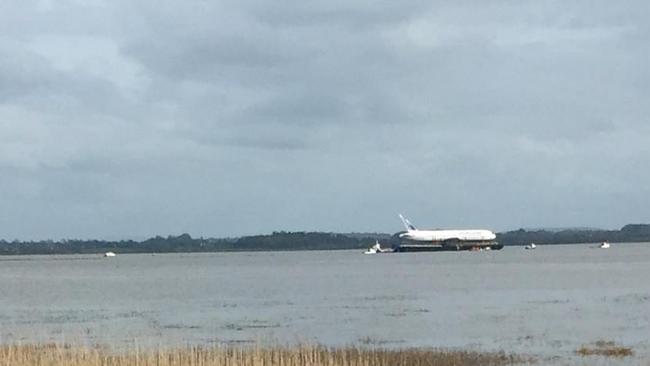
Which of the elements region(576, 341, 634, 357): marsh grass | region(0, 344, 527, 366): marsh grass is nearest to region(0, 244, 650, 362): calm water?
region(576, 341, 634, 357): marsh grass

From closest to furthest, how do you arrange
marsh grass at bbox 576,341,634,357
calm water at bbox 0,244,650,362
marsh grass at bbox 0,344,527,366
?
marsh grass at bbox 0,344,527,366, marsh grass at bbox 576,341,634,357, calm water at bbox 0,244,650,362

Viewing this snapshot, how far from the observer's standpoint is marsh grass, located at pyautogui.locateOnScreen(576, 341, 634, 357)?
3506 centimetres

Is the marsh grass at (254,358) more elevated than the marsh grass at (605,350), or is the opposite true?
the marsh grass at (254,358)

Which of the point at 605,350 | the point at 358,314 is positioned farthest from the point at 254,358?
the point at 358,314

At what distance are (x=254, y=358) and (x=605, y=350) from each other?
13.7 m

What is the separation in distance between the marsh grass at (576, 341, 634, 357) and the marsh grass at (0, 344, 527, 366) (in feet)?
9.28

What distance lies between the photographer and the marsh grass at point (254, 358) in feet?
87.6

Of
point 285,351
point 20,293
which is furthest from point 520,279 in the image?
point 285,351

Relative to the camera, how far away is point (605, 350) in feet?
118

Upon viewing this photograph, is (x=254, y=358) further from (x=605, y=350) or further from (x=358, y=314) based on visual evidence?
(x=358, y=314)

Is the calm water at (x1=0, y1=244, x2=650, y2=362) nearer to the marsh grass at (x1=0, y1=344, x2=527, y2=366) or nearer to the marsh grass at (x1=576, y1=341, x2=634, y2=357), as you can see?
the marsh grass at (x1=576, y1=341, x2=634, y2=357)

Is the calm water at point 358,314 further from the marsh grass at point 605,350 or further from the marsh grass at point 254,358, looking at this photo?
the marsh grass at point 254,358

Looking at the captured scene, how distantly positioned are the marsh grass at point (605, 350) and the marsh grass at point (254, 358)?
9.28ft

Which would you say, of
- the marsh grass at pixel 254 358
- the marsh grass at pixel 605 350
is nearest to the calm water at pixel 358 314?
the marsh grass at pixel 605 350
